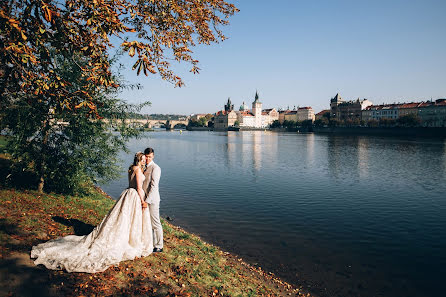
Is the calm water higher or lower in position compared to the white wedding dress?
lower

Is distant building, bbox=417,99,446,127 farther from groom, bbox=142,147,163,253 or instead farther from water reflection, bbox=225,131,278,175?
groom, bbox=142,147,163,253

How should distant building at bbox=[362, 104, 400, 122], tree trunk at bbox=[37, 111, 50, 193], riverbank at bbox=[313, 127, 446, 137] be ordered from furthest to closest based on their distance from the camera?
distant building at bbox=[362, 104, 400, 122]
riverbank at bbox=[313, 127, 446, 137]
tree trunk at bbox=[37, 111, 50, 193]

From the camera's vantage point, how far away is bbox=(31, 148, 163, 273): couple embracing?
6.75 m

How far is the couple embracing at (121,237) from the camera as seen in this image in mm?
6746

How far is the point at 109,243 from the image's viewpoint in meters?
7.29

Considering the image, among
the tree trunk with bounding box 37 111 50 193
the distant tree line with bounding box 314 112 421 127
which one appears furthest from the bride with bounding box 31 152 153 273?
the distant tree line with bounding box 314 112 421 127

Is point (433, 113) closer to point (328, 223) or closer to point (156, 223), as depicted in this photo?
point (328, 223)

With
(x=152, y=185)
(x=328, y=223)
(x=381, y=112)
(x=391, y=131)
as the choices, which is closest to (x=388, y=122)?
(x=391, y=131)

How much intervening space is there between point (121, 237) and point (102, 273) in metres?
0.91

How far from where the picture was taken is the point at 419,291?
1044 centimetres

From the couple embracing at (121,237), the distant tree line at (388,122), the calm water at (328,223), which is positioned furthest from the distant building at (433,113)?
the couple embracing at (121,237)

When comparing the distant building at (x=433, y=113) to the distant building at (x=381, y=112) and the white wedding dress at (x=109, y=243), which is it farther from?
the white wedding dress at (x=109, y=243)

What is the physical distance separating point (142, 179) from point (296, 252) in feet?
27.3

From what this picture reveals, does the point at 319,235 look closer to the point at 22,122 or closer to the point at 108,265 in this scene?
the point at 108,265
